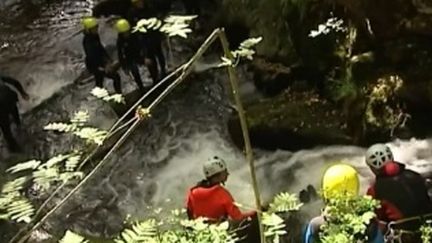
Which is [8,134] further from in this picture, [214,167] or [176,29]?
[176,29]

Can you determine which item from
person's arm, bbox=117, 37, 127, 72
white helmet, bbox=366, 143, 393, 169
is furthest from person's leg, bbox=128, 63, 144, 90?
white helmet, bbox=366, 143, 393, 169

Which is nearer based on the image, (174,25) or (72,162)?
(72,162)

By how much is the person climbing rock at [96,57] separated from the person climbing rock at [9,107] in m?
1.16

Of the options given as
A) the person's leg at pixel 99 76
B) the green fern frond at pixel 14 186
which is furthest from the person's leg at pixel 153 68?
the green fern frond at pixel 14 186

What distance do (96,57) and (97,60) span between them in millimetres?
82

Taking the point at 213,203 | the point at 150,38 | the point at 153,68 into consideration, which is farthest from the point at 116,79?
the point at 213,203

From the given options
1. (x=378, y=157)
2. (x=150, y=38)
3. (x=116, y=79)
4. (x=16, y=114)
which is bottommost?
(x=16, y=114)

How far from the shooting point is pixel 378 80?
9422 mm

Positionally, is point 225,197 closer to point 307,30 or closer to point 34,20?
point 307,30

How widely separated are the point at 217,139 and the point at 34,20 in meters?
7.14

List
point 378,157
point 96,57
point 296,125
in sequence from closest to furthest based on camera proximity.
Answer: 1. point 378,157
2. point 296,125
3. point 96,57

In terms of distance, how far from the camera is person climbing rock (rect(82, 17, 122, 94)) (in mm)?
11859

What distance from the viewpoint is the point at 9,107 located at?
1145 cm

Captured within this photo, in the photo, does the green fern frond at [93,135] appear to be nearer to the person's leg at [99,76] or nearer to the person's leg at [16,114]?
the person's leg at [16,114]
